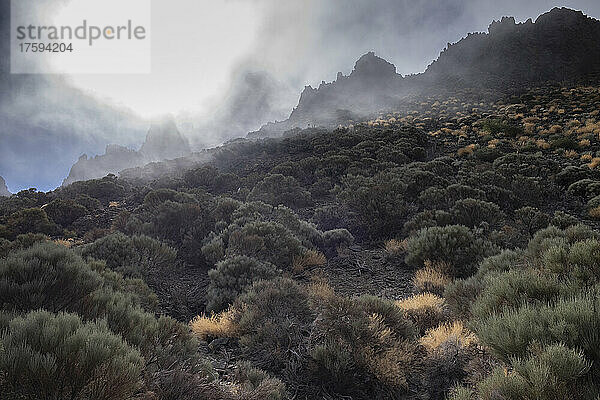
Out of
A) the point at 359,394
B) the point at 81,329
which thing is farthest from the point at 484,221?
the point at 81,329

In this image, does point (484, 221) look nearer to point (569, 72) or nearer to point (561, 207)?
point (561, 207)

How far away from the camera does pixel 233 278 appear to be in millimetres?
5918

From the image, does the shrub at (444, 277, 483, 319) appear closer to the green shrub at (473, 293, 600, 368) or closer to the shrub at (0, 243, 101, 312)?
the green shrub at (473, 293, 600, 368)

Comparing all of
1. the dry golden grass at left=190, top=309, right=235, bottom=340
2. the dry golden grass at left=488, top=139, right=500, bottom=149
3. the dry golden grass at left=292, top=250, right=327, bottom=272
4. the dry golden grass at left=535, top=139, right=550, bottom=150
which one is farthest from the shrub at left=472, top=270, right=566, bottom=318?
the dry golden grass at left=535, top=139, right=550, bottom=150

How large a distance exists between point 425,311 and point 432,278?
1409mm

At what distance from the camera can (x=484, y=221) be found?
324 inches

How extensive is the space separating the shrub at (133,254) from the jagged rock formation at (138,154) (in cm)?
9185

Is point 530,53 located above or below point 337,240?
above

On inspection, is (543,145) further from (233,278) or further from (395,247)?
(233,278)

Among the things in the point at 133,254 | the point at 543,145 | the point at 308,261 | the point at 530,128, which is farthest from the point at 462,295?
the point at 530,128

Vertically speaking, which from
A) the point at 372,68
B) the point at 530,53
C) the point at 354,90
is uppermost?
the point at 372,68

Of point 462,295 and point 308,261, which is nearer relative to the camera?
point 462,295

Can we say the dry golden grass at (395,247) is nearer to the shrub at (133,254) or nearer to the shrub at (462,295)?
the shrub at (462,295)

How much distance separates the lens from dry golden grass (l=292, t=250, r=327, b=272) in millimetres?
7054
